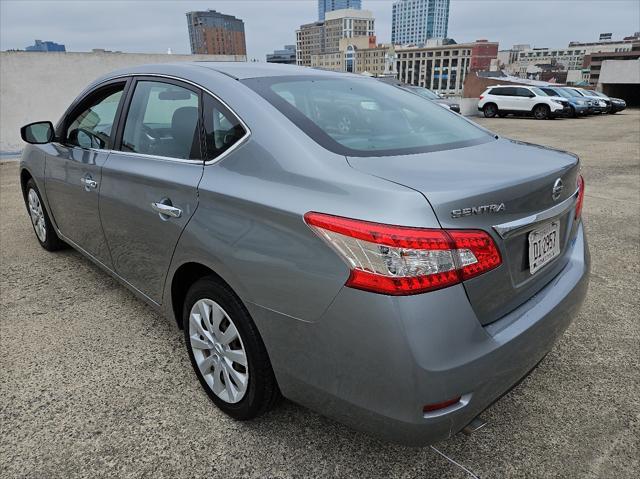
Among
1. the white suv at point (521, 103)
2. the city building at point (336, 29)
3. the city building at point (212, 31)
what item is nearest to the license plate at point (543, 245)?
the white suv at point (521, 103)

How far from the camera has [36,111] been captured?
1141 centimetres

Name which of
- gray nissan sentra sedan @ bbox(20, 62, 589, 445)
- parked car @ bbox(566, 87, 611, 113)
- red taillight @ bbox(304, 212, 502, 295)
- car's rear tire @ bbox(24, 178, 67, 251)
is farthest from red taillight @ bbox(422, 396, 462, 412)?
parked car @ bbox(566, 87, 611, 113)

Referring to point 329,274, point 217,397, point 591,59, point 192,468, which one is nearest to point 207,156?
point 329,274


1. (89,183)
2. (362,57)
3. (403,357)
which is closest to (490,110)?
(89,183)

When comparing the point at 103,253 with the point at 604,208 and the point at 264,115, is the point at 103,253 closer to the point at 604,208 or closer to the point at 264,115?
the point at 264,115

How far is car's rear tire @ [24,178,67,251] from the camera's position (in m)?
4.02

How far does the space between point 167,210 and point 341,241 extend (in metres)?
1.03

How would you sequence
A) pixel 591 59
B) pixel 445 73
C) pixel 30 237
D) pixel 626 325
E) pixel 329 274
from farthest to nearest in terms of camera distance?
pixel 445 73 < pixel 591 59 < pixel 30 237 < pixel 626 325 < pixel 329 274

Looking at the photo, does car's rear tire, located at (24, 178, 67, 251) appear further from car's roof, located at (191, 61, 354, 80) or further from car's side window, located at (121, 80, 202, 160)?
car's roof, located at (191, 61, 354, 80)

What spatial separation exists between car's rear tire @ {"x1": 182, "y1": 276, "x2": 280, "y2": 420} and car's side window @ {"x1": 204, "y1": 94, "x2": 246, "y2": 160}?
1.86ft

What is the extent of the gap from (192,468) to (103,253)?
1.61m

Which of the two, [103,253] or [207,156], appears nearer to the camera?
[207,156]

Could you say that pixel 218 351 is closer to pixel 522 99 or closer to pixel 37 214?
pixel 37 214

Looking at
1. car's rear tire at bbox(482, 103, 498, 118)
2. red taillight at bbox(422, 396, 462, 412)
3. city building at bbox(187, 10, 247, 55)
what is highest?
city building at bbox(187, 10, 247, 55)
